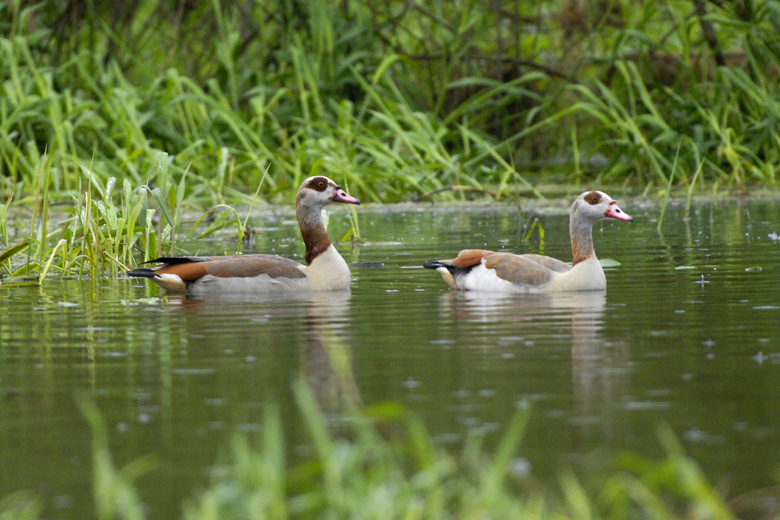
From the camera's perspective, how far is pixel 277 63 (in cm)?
2142

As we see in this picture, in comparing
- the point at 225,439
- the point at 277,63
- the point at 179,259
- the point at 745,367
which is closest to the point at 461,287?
the point at 179,259

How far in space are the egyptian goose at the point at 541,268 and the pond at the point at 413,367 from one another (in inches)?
8.1

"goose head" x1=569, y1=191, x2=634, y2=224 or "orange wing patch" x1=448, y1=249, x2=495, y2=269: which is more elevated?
"goose head" x1=569, y1=191, x2=634, y2=224

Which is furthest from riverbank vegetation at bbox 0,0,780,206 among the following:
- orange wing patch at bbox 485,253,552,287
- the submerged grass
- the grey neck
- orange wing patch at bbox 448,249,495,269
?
the submerged grass

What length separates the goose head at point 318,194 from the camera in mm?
10406

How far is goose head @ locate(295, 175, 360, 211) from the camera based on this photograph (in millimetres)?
10406

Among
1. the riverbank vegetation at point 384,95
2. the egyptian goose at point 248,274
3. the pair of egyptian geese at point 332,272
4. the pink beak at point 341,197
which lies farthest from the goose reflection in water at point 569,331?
the riverbank vegetation at point 384,95

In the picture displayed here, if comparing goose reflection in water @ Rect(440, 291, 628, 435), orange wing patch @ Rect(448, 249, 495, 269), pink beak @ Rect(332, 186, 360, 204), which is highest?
pink beak @ Rect(332, 186, 360, 204)

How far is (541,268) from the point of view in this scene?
9547 millimetres

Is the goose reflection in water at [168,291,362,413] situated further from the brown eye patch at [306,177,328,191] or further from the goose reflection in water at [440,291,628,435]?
the brown eye patch at [306,177,328,191]

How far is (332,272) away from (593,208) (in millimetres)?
1946

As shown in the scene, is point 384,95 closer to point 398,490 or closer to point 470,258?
point 470,258

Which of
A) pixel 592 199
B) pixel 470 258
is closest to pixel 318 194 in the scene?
pixel 470 258

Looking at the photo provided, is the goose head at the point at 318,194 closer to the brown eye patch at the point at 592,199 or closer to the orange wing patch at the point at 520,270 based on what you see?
the orange wing patch at the point at 520,270
